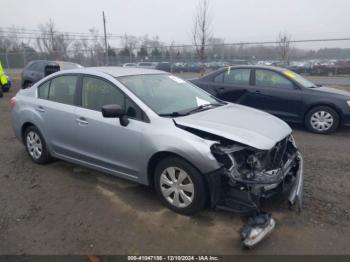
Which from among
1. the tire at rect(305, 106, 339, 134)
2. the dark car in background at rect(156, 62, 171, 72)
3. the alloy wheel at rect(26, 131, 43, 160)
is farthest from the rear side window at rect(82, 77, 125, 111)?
the dark car in background at rect(156, 62, 171, 72)

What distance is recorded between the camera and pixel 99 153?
159 inches

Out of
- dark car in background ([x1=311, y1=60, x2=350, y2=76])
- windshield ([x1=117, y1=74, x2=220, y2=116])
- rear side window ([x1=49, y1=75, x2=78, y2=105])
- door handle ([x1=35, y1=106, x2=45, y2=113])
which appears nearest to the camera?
windshield ([x1=117, y1=74, x2=220, y2=116])

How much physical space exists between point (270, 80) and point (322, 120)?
1.47m

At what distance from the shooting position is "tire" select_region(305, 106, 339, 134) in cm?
668

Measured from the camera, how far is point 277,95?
7.01 meters

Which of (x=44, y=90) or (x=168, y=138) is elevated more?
(x=44, y=90)

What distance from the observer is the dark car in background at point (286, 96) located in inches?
264

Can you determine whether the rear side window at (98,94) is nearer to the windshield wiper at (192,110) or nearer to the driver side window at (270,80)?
the windshield wiper at (192,110)

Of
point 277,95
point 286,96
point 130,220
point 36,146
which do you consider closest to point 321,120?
point 286,96

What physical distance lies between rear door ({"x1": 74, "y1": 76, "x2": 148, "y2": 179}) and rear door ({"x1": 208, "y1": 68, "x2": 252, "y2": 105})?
3999 millimetres

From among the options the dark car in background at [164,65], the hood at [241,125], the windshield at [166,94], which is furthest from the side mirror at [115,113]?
the dark car in background at [164,65]

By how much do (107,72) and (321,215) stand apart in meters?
3.22

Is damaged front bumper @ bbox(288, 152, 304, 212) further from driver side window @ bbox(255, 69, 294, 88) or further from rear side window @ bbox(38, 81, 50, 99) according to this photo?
driver side window @ bbox(255, 69, 294, 88)

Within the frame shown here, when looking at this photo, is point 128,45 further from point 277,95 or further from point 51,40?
point 277,95
